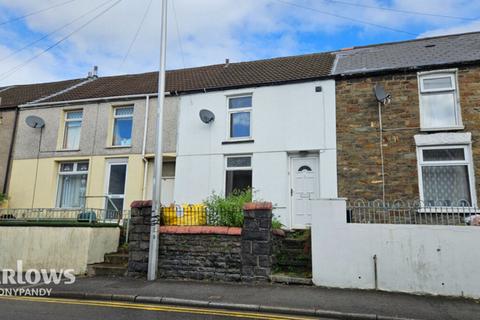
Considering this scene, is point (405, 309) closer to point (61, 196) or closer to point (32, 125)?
point (61, 196)

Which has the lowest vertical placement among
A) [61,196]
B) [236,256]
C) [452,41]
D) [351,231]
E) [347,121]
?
[236,256]

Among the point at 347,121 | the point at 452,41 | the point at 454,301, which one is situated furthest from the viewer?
the point at 452,41

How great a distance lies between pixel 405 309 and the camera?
6305 millimetres

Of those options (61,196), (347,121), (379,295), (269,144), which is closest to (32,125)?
(61,196)

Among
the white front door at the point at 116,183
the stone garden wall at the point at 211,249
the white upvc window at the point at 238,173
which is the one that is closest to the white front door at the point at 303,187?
the white upvc window at the point at 238,173

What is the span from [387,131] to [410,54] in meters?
3.65

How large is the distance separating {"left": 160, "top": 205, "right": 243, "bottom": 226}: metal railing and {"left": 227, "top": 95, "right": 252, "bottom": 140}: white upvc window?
407 cm

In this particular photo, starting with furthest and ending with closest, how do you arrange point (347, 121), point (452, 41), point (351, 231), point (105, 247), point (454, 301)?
point (452, 41) < point (347, 121) < point (105, 247) < point (351, 231) < point (454, 301)

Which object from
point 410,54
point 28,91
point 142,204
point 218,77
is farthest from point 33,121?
point 410,54

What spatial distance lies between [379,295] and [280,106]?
7.00m

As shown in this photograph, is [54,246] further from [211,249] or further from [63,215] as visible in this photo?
[211,249]

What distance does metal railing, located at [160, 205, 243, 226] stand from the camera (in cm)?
916

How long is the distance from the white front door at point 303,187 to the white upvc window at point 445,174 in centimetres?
303

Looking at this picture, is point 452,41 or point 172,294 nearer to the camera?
point 172,294
